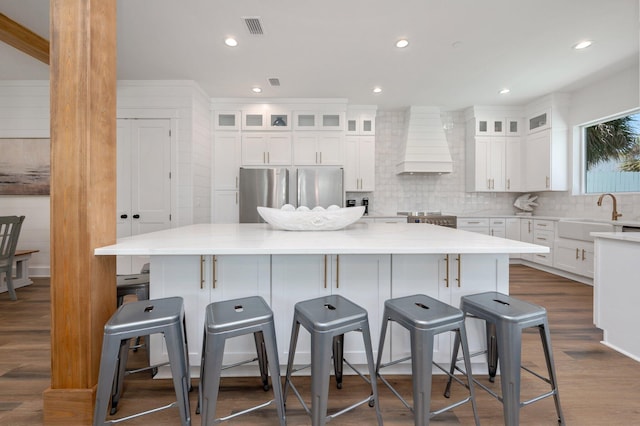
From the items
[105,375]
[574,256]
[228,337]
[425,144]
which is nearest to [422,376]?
[228,337]

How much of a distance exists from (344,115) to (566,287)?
3.94 metres

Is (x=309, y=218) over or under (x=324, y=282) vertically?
over

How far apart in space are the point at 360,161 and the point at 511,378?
425cm

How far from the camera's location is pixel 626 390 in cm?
172

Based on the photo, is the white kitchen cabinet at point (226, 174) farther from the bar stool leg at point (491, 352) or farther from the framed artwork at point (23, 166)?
the bar stool leg at point (491, 352)

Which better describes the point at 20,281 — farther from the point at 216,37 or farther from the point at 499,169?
the point at 499,169

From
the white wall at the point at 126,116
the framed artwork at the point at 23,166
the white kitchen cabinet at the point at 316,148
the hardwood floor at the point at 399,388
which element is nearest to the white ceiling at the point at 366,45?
the white wall at the point at 126,116

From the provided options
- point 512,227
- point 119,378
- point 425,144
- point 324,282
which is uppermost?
point 425,144

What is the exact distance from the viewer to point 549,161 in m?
4.76

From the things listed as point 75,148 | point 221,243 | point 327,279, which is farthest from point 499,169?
point 75,148

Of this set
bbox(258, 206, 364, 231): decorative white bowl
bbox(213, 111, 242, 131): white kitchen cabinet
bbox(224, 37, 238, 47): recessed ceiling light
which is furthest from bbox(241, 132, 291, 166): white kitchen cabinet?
bbox(258, 206, 364, 231): decorative white bowl

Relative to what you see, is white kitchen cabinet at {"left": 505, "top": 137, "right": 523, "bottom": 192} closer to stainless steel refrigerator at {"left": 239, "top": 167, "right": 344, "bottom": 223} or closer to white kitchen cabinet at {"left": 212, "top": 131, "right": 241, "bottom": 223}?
stainless steel refrigerator at {"left": 239, "top": 167, "right": 344, "bottom": 223}

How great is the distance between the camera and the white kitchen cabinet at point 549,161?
15.6 ft

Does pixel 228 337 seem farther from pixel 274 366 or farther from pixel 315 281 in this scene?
pixel 315 281
